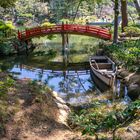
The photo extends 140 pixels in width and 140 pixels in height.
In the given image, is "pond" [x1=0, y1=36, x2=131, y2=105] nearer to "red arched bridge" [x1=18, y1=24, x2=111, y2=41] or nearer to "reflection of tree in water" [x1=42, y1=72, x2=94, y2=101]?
"reflection of tree in water" [x1=42, y1=72, x2=94, y2=101]

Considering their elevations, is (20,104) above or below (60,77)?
above

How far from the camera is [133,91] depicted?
14211 mm

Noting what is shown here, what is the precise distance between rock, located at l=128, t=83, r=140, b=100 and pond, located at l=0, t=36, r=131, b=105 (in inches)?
16.8

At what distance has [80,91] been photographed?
16031 millimetres

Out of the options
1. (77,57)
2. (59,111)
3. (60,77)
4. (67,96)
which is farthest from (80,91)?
(77,57)

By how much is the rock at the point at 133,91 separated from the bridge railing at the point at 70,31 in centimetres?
1175

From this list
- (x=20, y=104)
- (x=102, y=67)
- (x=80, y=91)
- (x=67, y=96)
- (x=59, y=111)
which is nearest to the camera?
(x=20, y=104)

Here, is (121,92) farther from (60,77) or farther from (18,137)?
(18,137)

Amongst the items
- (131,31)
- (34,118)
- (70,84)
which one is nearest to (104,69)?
(70,84)

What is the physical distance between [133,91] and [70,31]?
14.0 metres

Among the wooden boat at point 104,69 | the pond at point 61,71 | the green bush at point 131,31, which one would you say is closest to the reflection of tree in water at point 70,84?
the pond at point 61,71

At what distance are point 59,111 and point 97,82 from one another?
7332 mm

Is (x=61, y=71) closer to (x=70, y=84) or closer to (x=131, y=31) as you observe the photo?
(x=70, y=84)

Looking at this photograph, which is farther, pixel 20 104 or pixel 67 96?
pixel 67 96
